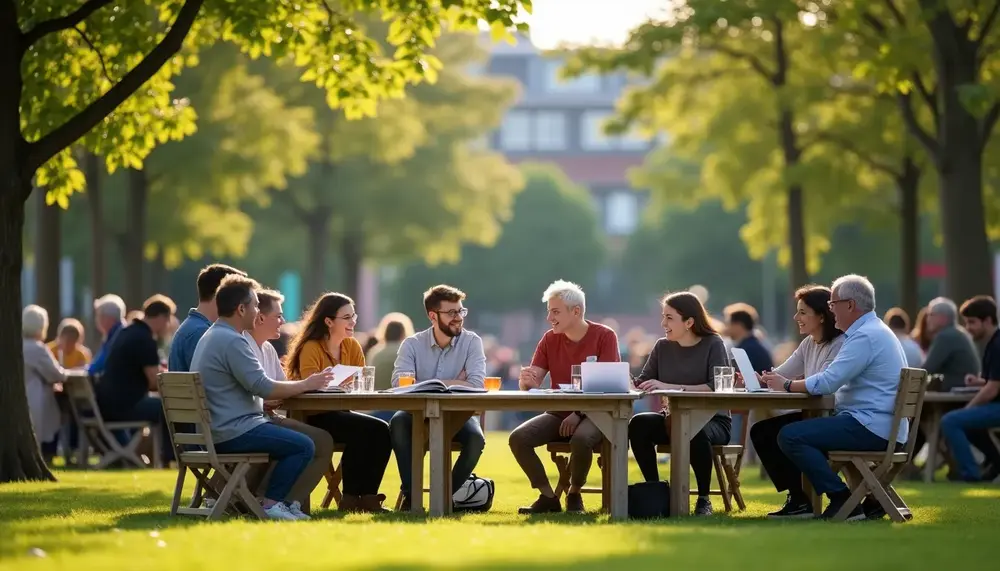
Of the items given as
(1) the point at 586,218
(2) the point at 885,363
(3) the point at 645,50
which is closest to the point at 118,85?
(2) the point at 885,363

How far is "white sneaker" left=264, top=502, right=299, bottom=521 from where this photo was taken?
1177 centimetres

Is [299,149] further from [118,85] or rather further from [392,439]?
[392,439]

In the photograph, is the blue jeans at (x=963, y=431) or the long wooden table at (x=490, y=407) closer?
the long wooden table at (x=490, y=407)

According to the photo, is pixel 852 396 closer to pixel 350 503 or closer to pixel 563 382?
pixel 563 382

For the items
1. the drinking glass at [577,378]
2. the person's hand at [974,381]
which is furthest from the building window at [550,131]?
the drinking glass at [577,378]

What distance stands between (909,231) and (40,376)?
14898mm

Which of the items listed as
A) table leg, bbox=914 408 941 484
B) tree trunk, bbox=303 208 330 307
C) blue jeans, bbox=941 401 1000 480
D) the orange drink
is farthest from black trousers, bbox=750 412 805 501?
tree trunk, bbox=303 208 330 307

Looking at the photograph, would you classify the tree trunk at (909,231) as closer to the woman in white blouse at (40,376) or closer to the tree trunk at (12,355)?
the woman in white blouse at (40,376)

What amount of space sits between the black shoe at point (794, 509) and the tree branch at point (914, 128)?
1051cm

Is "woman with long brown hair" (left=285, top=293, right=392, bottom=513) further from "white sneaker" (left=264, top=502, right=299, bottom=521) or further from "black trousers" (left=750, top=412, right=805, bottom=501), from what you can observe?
"black trousers" (left=750, top=412, right=805, bottom=501)

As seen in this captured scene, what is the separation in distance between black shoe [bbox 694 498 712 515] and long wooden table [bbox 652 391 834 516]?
13.9 inches

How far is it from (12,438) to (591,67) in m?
12.6

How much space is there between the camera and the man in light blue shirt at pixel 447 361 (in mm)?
13086

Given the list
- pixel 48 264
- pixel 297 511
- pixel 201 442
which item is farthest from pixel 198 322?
pixel 48 264
